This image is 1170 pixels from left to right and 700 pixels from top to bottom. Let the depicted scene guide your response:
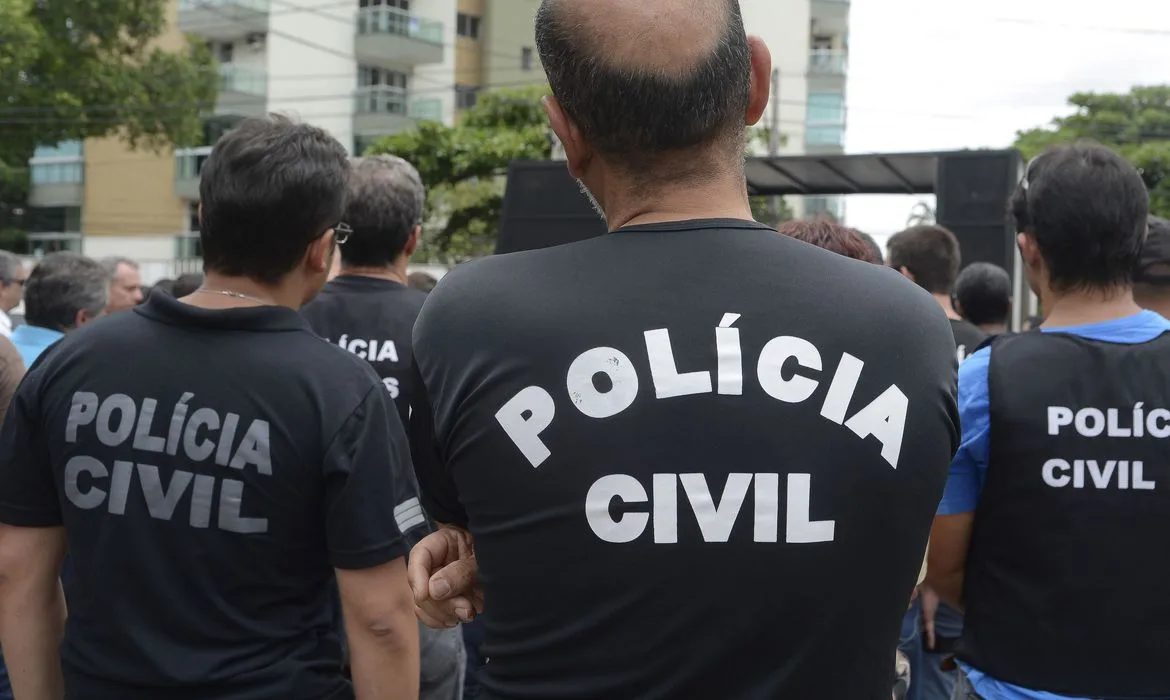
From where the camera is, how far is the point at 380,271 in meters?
3.77

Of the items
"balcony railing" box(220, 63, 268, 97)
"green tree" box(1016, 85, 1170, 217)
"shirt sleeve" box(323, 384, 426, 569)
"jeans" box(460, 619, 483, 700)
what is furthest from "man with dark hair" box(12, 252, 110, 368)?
"green tree" box(1016, 85, 1170, 217)

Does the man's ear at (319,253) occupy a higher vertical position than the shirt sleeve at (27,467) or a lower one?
higher

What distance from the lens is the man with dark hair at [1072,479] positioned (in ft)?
7.52

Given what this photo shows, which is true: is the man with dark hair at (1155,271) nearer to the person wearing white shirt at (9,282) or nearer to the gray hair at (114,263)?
the person wearing white shirt at (9,282)

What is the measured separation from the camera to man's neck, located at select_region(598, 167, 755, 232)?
1.44 metres

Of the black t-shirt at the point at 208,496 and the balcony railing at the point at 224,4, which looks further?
the balcony railing at the point at 224,4

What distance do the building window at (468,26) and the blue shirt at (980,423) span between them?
→ 34981 millimetres

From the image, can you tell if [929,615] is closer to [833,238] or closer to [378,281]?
[833,238]

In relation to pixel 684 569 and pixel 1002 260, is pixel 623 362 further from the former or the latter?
pixel 1002 260

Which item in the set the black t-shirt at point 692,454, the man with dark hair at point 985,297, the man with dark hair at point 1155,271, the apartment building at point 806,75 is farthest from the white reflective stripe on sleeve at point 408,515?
the apartment building at point 806,75

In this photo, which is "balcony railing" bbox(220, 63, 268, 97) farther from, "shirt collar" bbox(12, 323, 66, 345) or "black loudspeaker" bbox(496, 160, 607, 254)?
Answer: "shirt collar" bbox(12, 323, 66, 345)

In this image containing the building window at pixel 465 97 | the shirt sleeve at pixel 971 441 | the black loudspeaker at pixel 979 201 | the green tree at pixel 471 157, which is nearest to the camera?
the shirt sleeve at pixel 971 441

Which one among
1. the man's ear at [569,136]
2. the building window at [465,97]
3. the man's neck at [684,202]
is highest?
the building window at [465,97]

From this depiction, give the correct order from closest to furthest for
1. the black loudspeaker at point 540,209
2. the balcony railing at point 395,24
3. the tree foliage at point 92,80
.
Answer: the black loudspeaker at point 540,209 < the tree foliage at point 92,80 < the balcony railing at point 395,24
